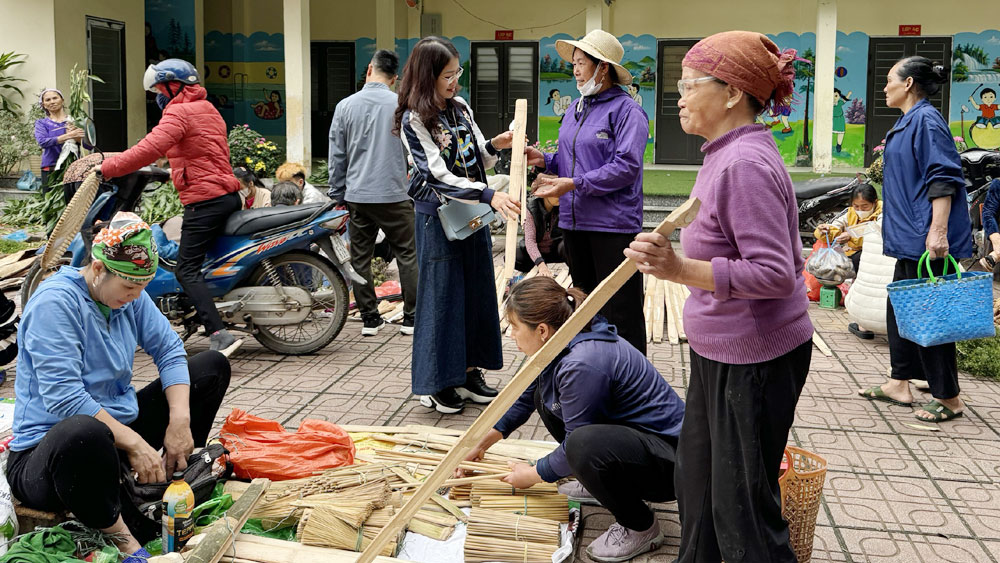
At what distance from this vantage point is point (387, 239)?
7.11 meters

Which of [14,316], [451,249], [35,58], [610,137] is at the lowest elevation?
[14,316]

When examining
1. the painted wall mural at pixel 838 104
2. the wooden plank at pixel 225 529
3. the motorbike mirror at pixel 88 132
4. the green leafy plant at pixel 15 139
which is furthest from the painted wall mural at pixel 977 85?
the wooden plank at pixel 225 529

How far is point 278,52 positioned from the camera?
1891 centimetres

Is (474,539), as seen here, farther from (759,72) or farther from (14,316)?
(14,316)

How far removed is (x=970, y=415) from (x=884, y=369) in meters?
1.02

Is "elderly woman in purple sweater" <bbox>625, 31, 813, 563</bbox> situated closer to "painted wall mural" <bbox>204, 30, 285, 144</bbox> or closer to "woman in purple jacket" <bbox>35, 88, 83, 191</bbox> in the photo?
"woman in purple jacket" <bbox>35, 88, 83, 191</bbox>

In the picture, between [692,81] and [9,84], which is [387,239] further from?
[9,84]

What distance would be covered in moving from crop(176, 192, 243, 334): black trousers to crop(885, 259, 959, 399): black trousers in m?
4.22

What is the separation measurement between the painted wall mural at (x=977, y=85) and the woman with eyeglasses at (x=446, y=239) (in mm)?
14498

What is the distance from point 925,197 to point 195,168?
14.5ft

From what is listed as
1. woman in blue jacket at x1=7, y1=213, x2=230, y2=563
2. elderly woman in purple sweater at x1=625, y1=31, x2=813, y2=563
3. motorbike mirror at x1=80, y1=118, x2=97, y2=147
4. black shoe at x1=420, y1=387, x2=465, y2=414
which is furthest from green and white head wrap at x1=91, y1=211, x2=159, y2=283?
motorbike mirror at x1=80, y1=118, x2=97, y2=147

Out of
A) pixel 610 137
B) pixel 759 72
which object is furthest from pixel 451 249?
pixel 759 72

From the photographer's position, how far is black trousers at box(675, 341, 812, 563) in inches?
106

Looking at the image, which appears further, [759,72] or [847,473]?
[847,473]
